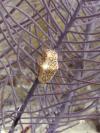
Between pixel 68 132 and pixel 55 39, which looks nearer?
pixel 55 39

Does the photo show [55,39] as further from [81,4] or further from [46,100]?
[46,100]

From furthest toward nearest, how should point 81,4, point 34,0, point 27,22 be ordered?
point 34,0 < point 27,22 < point 81,4

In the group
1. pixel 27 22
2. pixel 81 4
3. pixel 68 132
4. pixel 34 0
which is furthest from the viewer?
pixel 68 132

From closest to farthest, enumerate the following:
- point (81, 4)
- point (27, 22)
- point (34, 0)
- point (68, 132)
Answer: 1. point (81, 4)
2. point (27, 22)
3. point (34, 0)
4. point (68, 132)

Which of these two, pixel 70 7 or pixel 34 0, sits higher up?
pixel 34 0

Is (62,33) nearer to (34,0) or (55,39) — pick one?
(55,39)

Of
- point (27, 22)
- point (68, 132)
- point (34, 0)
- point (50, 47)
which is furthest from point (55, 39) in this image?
point (68, 132)

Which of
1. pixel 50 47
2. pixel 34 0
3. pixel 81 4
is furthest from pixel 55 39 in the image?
pixel 34 0

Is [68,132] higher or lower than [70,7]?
lower

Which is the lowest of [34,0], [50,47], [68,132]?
[68,132]
